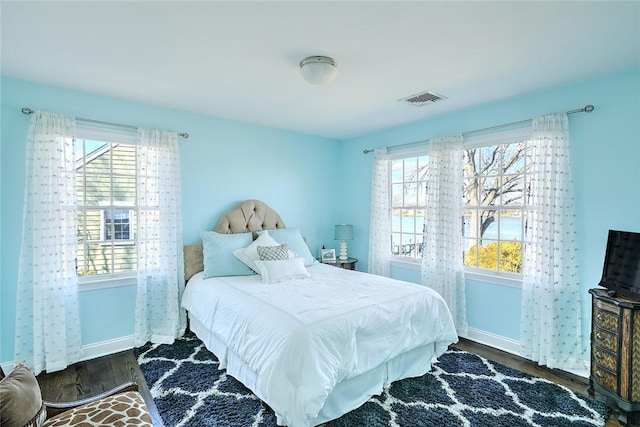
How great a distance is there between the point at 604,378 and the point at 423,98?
2756mm

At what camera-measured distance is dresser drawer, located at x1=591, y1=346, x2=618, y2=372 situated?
2.26 m

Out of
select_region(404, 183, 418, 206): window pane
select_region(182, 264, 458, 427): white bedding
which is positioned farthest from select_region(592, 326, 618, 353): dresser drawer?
select_region(404, 183, 418, 206): window pane

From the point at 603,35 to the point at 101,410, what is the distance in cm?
364

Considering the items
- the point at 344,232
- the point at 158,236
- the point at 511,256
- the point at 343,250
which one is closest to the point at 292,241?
the point at 344,232

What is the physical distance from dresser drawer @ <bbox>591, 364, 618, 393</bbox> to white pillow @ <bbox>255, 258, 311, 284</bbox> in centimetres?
250

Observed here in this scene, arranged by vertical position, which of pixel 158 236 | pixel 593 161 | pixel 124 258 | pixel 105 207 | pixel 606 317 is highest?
pixel 593 161

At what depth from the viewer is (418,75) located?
2.69 metres

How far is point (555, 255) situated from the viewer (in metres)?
2.89

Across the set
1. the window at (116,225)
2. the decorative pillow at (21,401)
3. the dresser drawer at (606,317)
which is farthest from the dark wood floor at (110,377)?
the window at (116,225)

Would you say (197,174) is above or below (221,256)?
above

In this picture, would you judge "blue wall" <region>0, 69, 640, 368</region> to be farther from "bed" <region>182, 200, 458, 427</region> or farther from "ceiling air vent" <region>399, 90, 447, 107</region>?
"bed" <region>182, 200, 458, 427</region>

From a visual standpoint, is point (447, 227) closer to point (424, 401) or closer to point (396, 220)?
point (396, 220)

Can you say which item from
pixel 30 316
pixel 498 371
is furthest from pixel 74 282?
pixel 498 371

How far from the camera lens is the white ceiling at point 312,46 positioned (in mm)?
1795
